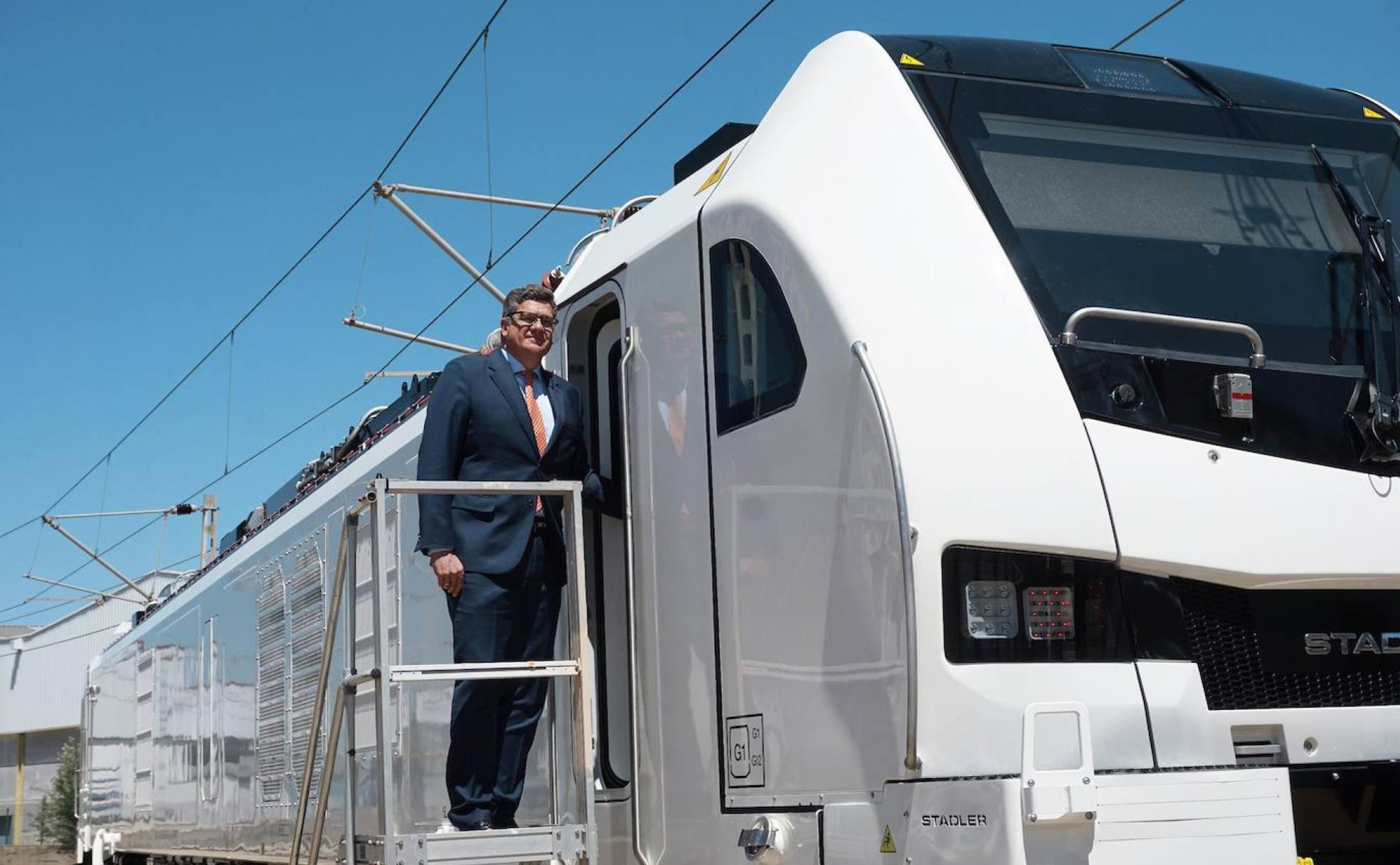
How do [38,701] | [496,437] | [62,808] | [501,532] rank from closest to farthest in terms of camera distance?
[501,532]
[496,437]
[62,808]
[38,701]

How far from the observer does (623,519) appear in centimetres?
589

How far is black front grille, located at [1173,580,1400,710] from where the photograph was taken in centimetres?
436

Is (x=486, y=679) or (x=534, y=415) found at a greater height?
(x=534, y=415)

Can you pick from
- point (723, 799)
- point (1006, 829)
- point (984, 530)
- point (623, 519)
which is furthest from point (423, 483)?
point (1006, 829)

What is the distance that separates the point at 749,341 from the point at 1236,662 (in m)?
1.73

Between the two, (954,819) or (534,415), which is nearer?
(954,819)

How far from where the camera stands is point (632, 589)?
18.6 feet

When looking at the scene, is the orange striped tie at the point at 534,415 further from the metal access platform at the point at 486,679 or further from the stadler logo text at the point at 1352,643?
the stadler logo text at the point at 1352,643

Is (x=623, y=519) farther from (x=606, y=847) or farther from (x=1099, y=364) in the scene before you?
(x=1099, y=364)

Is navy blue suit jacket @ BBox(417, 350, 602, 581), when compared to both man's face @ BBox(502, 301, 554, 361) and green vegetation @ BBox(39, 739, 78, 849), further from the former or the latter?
green vegetation @ BBox(39, 739, 78, 849)

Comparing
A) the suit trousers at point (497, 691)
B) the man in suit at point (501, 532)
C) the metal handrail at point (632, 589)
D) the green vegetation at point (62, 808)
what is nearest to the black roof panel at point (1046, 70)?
the metal handrail at point (632, 589)

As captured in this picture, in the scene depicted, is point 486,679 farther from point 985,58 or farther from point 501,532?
point 985,58

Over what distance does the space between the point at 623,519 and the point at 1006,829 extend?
2318 mm

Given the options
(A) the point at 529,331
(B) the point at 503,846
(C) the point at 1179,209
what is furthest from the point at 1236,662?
(A) the point at 529,331
